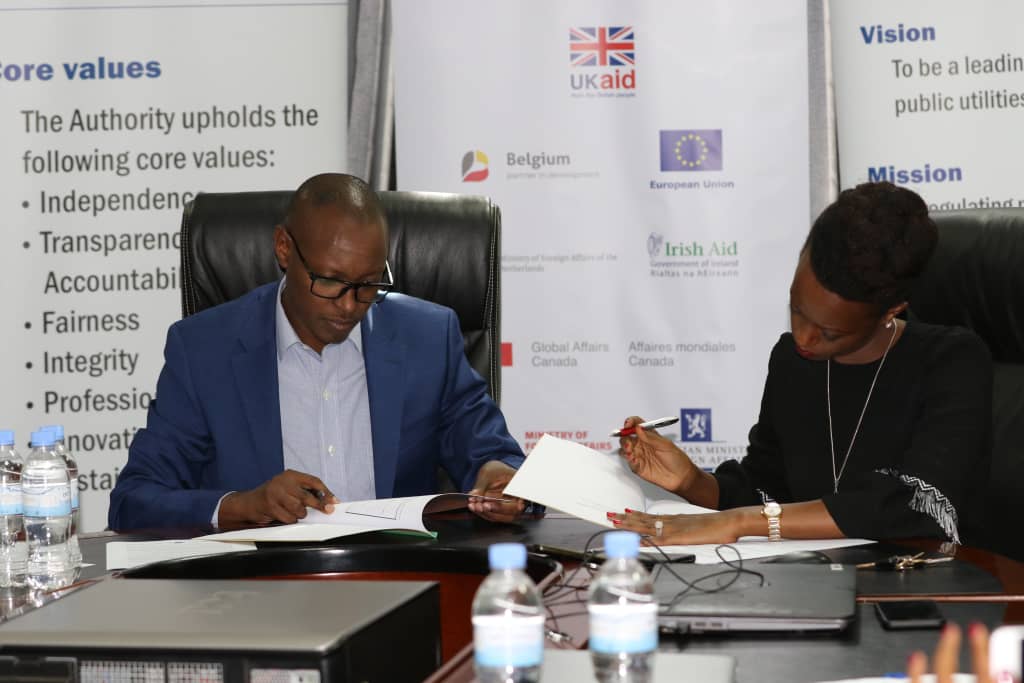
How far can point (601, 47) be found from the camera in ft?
13.0

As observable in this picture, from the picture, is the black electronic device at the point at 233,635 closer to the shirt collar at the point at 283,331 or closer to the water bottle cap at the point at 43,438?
the water bottle cap at the point at 43,438

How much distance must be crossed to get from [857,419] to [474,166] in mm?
2029

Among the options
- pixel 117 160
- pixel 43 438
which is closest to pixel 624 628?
pixel 43 438

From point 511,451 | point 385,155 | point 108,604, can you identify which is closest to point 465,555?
point 108,604

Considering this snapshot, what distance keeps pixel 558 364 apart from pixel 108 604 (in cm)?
276

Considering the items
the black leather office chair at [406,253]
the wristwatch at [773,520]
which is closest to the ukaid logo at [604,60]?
the black leather office chair at [406,253]

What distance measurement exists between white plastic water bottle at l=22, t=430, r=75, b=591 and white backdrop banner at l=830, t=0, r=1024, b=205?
9.49 feet

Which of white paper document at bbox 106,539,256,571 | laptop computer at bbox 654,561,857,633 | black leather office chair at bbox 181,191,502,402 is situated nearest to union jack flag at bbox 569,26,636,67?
black leather office chair at bbox 181,191,502,402

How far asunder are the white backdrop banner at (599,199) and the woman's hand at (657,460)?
185 cm

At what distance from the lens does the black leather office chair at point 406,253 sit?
2637mm

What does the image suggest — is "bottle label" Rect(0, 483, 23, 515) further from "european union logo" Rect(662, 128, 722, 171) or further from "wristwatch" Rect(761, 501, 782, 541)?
"european union logo" Rect(662, 128, 722, 171)

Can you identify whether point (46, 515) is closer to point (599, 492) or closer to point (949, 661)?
point (599, 492)

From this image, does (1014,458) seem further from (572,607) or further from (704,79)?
(704,79)

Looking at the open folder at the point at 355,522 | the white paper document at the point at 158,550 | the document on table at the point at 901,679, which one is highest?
the open folder at the point at 355,522
